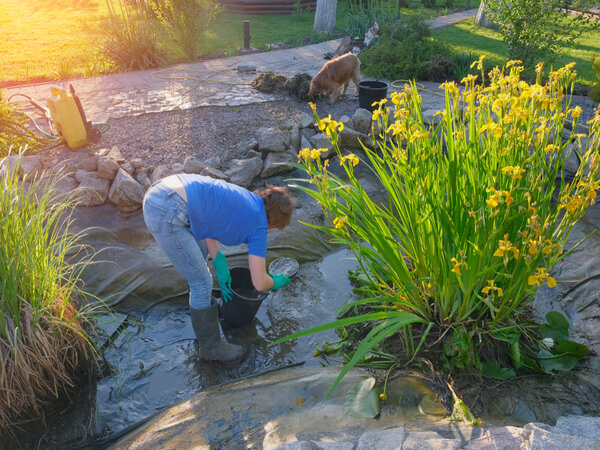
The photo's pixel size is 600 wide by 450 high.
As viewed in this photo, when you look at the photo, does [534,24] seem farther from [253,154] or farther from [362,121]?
[253,154]

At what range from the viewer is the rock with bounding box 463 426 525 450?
1571 mm

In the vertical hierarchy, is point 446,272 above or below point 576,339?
above

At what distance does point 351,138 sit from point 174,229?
297cm

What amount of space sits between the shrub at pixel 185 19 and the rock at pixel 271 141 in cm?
546

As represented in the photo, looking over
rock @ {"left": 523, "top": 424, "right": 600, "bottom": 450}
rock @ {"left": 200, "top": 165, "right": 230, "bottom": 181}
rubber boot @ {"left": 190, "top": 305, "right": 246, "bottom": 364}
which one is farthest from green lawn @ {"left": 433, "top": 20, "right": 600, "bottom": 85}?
rock @ {"left": 523, "top": 424, "right": 600, "bottom": 450}

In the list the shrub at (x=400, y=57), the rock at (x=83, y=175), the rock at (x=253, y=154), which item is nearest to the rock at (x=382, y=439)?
the rock at (x=253, y=154)

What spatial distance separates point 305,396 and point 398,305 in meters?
0.70

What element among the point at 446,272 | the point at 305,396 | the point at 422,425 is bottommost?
the point at 305,396

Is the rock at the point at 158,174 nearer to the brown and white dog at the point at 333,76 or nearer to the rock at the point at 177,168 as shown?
the rock at the point at 177,168

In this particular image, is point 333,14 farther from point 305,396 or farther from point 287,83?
point 305,396

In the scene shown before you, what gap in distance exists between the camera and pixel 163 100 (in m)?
6.44


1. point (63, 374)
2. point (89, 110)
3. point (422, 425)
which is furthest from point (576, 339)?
point (89, 110)

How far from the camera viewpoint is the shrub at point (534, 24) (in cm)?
686

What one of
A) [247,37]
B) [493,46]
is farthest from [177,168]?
[493,46]
